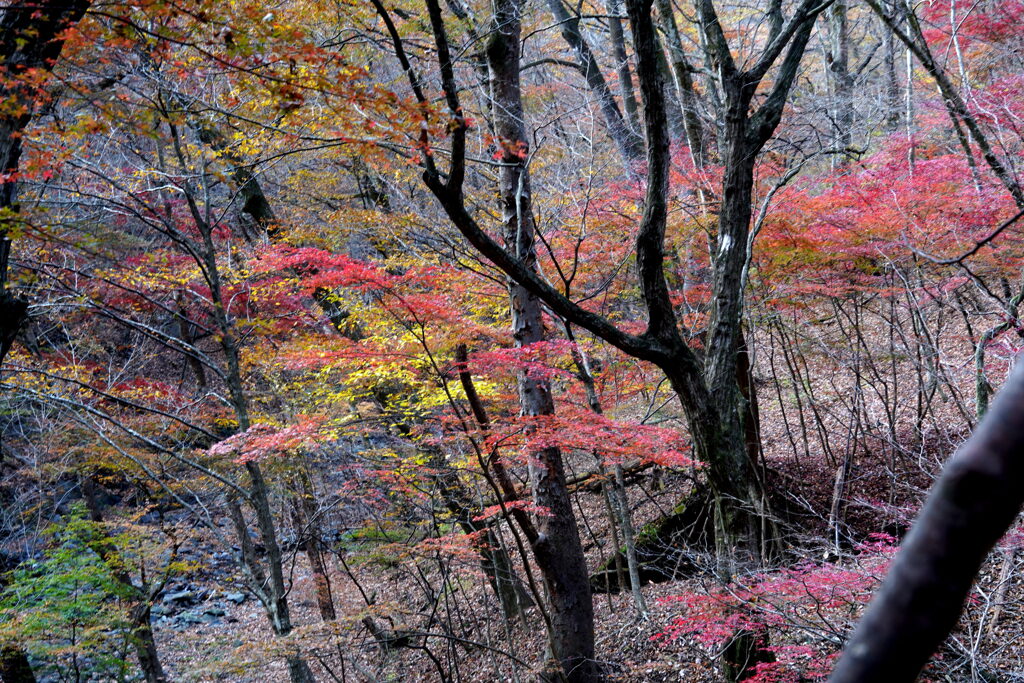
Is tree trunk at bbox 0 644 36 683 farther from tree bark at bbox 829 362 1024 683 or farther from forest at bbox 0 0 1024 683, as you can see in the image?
tree bark at bbox 829 362 1024 683

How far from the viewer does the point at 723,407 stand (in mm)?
4703

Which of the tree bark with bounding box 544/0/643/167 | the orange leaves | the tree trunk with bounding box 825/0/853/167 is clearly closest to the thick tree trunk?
the orange leaves

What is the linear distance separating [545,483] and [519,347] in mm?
1431

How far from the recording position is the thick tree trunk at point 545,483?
6.41m

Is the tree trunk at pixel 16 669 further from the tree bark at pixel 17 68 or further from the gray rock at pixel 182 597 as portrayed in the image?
the tree bark at pixel 17 68

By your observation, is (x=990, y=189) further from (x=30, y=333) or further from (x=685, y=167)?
(x=30, y=333)

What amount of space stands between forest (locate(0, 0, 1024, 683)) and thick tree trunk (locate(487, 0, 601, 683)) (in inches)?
1.2

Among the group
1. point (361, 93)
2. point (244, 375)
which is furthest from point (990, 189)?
point (244, 375)

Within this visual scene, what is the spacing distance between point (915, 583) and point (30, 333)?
1529 cm

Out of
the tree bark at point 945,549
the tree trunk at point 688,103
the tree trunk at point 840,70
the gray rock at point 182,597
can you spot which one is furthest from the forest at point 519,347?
the gray rock at point 182,597

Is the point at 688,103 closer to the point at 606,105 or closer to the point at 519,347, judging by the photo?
the point at 606,105

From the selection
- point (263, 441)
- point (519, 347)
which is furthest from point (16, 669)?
point (519, 347)

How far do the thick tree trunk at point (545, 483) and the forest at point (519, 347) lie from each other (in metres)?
0.03

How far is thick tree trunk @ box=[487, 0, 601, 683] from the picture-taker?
6.41 meters
